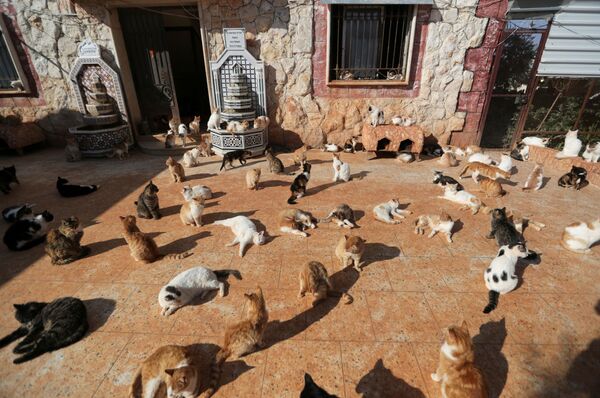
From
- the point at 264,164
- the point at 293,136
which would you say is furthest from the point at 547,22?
the point at 264,164

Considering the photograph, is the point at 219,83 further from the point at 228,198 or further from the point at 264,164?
the point at 228,198

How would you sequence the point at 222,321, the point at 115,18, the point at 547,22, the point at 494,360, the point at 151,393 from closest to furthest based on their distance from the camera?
the point at 151,393 < the point at 494,360 < the point at 222,321 < the point at 547,22 < the point at 115,18

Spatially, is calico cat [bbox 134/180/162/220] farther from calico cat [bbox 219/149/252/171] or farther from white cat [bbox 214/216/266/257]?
calico cat [bbox 219/149/252/171]

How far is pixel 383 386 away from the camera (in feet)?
9.62

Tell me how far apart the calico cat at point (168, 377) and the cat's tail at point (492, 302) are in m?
3.63

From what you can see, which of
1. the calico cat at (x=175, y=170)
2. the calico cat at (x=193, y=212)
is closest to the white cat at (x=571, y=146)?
the calico cat at (x=193, y=212)

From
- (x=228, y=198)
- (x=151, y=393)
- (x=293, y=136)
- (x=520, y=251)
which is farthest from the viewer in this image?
(x=293, y=136)

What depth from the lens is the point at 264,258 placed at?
4816 millimetres

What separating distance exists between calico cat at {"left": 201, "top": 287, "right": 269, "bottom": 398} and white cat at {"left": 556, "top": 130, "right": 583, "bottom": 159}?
34.3 ft

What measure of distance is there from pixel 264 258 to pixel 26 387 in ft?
10.0

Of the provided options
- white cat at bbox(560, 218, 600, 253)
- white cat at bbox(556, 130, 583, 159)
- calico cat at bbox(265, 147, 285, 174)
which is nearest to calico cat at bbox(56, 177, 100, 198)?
calico cat at bbox(265, 147, 285, 174)

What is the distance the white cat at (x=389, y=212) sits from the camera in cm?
583

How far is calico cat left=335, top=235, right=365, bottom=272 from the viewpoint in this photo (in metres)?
4.36

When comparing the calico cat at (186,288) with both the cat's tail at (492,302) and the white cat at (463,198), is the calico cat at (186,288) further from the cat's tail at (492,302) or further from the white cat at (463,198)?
the white cat at (463,198)
